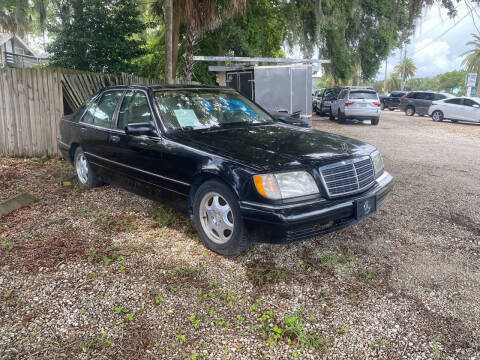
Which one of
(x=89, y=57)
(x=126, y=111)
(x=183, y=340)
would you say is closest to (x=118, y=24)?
(x=89, y=57)

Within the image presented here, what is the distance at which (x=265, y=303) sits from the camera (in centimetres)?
285

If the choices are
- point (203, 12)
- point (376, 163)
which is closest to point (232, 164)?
point (376, 163)

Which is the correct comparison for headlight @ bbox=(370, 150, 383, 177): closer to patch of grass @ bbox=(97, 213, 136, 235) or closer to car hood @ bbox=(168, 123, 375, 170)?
car hood @ bbox=(168, 123, 375, 170)

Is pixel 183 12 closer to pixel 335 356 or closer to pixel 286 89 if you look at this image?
pixel 286 89

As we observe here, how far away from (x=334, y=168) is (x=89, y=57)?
12.2 metres

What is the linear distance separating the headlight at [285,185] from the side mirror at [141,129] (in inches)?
57.3

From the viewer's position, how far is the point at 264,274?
327 centimetres

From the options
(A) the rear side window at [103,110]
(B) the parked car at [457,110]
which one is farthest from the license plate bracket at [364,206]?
(B) the parked car at [457,110]

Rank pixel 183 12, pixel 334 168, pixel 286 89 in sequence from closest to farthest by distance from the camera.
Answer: pixel 334 168 < pixel 183 12 < pixel 286 89

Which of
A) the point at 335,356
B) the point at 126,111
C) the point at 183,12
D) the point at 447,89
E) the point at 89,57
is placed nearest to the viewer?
the point at 335,356

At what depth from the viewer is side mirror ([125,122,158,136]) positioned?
153 inches

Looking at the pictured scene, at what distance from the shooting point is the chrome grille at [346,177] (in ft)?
10.6

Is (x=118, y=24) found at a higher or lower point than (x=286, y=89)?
higher

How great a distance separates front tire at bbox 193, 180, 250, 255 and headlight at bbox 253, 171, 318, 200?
27 centimetres
